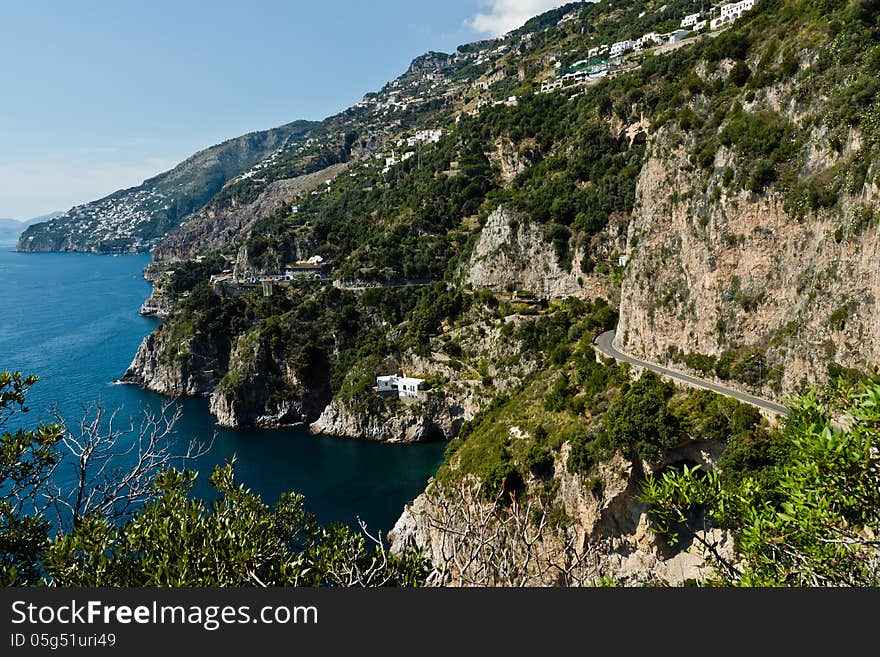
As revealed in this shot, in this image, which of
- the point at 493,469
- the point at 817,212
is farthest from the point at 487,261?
the point at 817,212

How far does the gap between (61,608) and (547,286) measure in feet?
157

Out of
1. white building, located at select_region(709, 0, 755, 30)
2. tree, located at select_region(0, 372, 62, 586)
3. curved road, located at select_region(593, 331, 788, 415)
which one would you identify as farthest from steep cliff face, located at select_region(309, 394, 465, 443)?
white building, located at select_region(709, 0, 755, 30)

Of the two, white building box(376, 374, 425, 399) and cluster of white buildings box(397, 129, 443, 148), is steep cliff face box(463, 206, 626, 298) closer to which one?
white building box(376, 374, 425, 399)

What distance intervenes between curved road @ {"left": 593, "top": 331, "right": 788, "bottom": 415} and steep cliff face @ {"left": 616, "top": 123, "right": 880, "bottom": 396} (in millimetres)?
560

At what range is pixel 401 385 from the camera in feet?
162

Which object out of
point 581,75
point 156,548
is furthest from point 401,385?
point 581,75

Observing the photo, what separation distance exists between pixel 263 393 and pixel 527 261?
3205 cm

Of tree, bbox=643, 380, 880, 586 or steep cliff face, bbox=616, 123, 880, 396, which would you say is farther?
steep cliff face, bbox=616, 123, 880, 396

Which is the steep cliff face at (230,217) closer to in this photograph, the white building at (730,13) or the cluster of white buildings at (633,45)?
the cluster of white buildings at (633,45)

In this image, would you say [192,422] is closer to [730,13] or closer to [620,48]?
[620,48]

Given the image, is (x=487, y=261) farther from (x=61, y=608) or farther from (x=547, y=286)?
(x=61, y=608)

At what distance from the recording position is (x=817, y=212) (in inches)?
858

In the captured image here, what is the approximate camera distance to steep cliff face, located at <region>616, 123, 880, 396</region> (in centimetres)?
1998

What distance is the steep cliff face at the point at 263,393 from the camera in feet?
177
